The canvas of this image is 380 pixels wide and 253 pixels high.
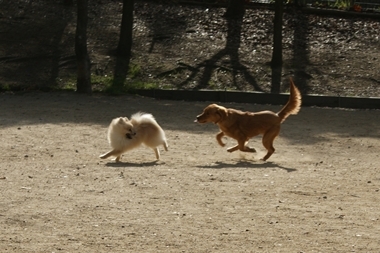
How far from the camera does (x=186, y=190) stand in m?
9.62

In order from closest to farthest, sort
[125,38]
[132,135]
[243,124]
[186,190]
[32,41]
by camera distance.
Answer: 1. [186,190]
2. [132,135]
3. [243,124]
4. [125,38]
5. [32,41]

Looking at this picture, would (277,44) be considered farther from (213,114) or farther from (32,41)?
(213,114)

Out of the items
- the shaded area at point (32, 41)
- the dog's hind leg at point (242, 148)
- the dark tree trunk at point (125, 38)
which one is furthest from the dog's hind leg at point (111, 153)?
the dark tree trunk at point (125, 38)

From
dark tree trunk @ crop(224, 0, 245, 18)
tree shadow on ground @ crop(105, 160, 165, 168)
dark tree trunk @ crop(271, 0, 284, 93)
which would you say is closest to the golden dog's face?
tree shadow on ground @ crop(105, 160, 165, 168)

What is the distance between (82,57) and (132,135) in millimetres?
7777

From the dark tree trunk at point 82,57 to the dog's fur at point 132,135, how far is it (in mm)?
7123

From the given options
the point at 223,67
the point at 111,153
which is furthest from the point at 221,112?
the point at 223,67

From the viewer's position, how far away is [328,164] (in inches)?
470

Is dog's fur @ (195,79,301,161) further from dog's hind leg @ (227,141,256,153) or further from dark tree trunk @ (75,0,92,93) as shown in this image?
dark tree trunk @ (75,0,92,93)

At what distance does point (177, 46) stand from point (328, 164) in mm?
11392

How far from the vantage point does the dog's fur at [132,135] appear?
11.9m

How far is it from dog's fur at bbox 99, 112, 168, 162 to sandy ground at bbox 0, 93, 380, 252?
0.86 feet

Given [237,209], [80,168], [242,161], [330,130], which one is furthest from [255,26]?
[237,209]

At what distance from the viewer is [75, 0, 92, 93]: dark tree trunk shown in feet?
63.3
